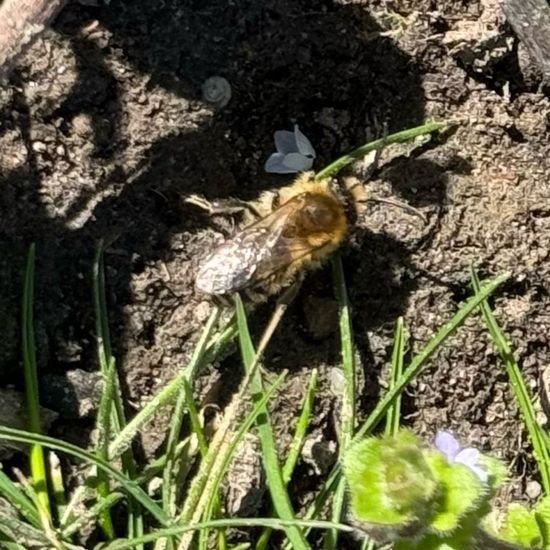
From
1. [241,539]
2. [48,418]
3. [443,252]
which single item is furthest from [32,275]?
[443,252]

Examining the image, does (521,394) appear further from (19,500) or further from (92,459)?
(19,500)

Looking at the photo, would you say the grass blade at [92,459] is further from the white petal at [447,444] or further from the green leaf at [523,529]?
the green leaf at [523,529]

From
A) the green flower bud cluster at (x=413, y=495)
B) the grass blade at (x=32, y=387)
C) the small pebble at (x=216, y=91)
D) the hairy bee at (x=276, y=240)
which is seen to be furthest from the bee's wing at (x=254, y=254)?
the green flower bud cluster at (x=413, y=495)

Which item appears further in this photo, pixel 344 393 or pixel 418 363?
pixel 344 393

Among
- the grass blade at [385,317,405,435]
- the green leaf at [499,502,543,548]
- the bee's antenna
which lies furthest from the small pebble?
the green leaf at [499,502,543,548]

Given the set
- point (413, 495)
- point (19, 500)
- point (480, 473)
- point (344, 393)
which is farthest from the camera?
point (344, 393)

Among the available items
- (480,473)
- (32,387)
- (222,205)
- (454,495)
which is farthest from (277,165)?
(454,495)
